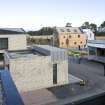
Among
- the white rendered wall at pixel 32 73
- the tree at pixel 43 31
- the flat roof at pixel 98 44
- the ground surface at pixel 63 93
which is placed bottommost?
the ground surface at pixel 63 93

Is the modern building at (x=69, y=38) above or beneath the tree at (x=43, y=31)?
beneath

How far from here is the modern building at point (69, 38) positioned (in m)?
63.3

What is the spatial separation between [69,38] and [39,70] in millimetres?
43711

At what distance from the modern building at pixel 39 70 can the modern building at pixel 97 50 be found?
15287mm

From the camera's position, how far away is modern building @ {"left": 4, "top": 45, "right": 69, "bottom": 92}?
19.6 m

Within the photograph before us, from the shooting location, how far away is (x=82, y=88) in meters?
20.4

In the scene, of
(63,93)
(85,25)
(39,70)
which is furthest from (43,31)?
(63,93)

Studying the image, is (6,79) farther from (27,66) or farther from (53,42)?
(53,42)

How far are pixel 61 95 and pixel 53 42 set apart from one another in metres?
48.1

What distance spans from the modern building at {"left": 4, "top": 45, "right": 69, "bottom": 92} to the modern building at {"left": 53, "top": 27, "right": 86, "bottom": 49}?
4106cm

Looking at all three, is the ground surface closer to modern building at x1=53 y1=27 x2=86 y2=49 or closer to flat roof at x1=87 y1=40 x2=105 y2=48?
flat roof at x1=87 y1=40 x2=105 y2=48

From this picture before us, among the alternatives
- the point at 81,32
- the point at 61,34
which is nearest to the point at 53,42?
the point at 61,34

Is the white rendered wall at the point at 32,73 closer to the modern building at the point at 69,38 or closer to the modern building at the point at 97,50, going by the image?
the modern building at the point at 97,50

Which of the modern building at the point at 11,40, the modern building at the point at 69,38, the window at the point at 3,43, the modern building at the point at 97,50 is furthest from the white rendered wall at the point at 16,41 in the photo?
the modern building at the point at 69,38
